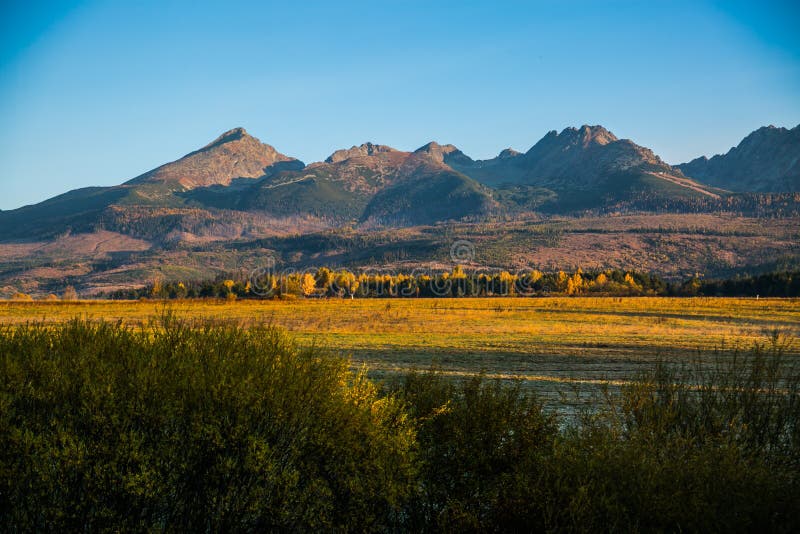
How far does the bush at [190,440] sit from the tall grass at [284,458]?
0.02 metres

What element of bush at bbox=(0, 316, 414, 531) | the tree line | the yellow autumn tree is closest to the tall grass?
Answer: bush at bbox=(0, 316, 414, 531)

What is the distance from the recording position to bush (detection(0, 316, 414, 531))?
659 centimetres

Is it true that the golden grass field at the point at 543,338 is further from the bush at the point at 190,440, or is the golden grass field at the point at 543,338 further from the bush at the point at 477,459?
the bush at the point at 190,440

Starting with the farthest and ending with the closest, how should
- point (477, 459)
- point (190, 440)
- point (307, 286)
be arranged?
point (307, 286), point (477, 459), point (190, 440)

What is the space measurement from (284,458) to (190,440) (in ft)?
3.82

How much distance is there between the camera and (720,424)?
930 cm

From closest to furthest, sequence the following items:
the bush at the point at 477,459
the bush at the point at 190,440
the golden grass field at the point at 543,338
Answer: the bush at the point at 190,440, the bush at the point at 477,459, the golden grass field at the point at 543,338

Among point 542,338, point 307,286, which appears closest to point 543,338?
point 542,338

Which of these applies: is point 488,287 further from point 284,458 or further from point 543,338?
point 284,458

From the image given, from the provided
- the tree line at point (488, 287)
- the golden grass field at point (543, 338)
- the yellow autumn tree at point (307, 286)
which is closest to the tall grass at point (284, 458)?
the golden grass field at point (543, 338)

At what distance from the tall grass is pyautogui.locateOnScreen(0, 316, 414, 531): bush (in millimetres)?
23

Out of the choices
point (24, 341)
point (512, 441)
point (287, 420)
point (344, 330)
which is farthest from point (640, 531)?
point (344, 330)

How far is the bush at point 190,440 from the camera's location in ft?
21.6

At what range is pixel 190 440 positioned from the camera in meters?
6.99
